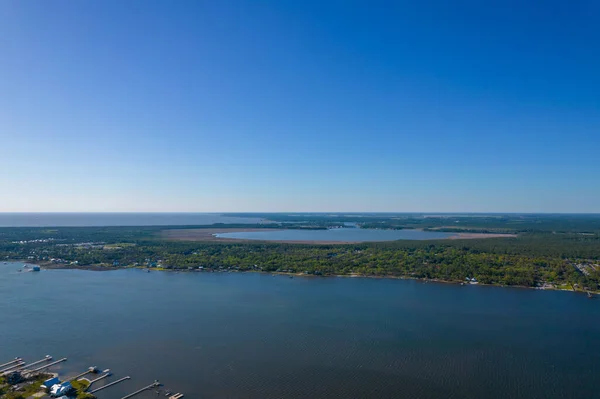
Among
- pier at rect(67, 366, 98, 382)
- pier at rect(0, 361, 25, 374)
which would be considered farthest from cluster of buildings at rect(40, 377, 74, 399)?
pier at rect(0, 361, 25, 374)

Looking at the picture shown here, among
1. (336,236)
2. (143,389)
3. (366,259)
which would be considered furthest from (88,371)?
(336,236)

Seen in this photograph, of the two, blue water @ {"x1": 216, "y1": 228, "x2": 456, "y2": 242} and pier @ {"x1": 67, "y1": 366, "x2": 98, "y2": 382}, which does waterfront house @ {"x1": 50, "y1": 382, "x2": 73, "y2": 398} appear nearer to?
pier @ {"x1": 67, "y1": 366, "x2": 98, "y2": 382}

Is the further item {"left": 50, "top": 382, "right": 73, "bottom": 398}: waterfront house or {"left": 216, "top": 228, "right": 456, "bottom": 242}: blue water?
{"left": 216, "top": 228, "right": 456, "bottom": 242}: blue water

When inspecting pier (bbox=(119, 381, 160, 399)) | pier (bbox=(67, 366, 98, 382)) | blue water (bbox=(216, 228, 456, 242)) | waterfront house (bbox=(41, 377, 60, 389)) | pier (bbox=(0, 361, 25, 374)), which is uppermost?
blue water (bbox=(216, 228, 456, 242))

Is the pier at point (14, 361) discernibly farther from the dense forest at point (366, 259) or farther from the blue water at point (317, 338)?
the dense forest at point (366, 259)

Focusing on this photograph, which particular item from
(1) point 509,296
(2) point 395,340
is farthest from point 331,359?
(1) point 509,296

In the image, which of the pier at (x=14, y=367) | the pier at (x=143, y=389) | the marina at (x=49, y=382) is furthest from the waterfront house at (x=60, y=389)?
the pier at (x=14, y=367)

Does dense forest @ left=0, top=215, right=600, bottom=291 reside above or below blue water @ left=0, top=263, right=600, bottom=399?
above

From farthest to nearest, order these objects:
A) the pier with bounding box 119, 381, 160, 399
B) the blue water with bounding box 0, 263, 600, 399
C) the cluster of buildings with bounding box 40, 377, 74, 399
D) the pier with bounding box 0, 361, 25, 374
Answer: the pier with bounding box 0, 361, 25, 374, the blue water with bounding box 0, 263, 600, 399, the pier with bounding box 119, 381, 160, 399, the cluster of buildings with bounding box 40, 377, 74, 399
